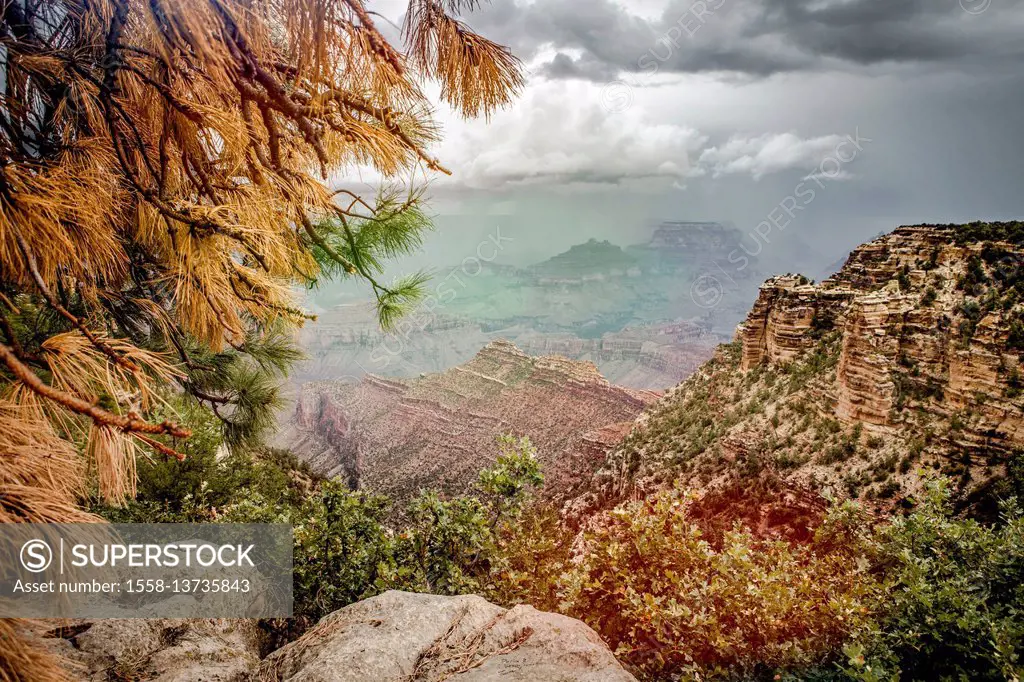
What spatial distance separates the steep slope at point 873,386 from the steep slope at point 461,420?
38.5 ft

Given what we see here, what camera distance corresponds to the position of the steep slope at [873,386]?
9906 millimetres

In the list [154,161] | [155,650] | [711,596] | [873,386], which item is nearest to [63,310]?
[154,161]

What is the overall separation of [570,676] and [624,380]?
100027 millimetres

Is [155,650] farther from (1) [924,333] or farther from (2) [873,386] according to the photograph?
(1) [924,333]

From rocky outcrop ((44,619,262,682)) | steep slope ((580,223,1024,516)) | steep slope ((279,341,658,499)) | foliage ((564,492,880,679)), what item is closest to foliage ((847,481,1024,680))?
foliage ((564,492,880,679))

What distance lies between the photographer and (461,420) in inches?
1928

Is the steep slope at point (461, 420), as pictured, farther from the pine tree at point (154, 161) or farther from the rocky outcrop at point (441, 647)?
the pine tree at point (154, 161)

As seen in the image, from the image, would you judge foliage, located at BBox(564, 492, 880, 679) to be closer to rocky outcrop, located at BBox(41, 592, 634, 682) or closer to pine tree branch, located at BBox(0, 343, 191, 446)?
rocky outcrop, located at BBox(41, 592, 634, 682)

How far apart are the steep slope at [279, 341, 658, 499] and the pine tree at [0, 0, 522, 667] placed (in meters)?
26.0

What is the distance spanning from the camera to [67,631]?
302 cm

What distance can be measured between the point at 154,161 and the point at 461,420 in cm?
4738

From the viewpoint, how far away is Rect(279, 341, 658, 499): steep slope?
115ft

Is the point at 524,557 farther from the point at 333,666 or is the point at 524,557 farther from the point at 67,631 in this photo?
the point at 67,631

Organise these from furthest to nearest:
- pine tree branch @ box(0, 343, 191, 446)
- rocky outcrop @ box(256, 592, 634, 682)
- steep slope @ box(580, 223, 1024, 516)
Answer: steep slope @ box(580, 223, 1024, 516) < rocky outcrop @ box(256, 592, 634, 682) < pine tree branch @ box(0, 343, 191, 446)
